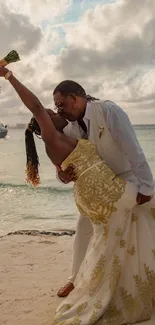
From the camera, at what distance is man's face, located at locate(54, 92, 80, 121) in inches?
133

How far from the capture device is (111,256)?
3.45 meters

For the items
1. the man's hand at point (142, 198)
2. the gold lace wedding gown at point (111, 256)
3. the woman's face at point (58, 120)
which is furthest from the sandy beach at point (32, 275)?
the woman's face at point (58, 120)

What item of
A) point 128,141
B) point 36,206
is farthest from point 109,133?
point 36,206

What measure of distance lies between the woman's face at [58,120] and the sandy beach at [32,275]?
164 cm

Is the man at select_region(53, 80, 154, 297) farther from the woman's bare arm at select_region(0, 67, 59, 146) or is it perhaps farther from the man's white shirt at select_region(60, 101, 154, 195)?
the woman's bare arm at select_region(0, 67, 59, 146)

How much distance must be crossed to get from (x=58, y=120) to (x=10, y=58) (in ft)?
1.95

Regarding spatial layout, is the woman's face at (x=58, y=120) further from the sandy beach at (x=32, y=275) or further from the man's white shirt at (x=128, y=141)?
the sandy beach at (x=32, y=275)

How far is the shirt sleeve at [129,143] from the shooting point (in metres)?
3.30

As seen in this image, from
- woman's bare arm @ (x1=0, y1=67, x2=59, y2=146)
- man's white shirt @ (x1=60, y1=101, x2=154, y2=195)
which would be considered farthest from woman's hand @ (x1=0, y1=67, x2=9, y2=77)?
man's white shirt @ (x1=60, y1=101, x2=154, y2=195)

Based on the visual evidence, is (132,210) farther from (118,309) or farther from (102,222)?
(118,309)

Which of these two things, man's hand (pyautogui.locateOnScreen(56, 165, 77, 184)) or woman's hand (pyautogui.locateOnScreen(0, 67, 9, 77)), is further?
man's hand (pyautogui.locateOnScreen(56, 165, 77, 184))

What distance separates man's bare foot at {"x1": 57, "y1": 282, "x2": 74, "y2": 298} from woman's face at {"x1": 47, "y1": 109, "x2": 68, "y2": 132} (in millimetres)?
1687

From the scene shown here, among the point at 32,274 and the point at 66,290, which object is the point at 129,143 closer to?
the point at 66,290

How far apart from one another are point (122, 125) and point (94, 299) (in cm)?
136
